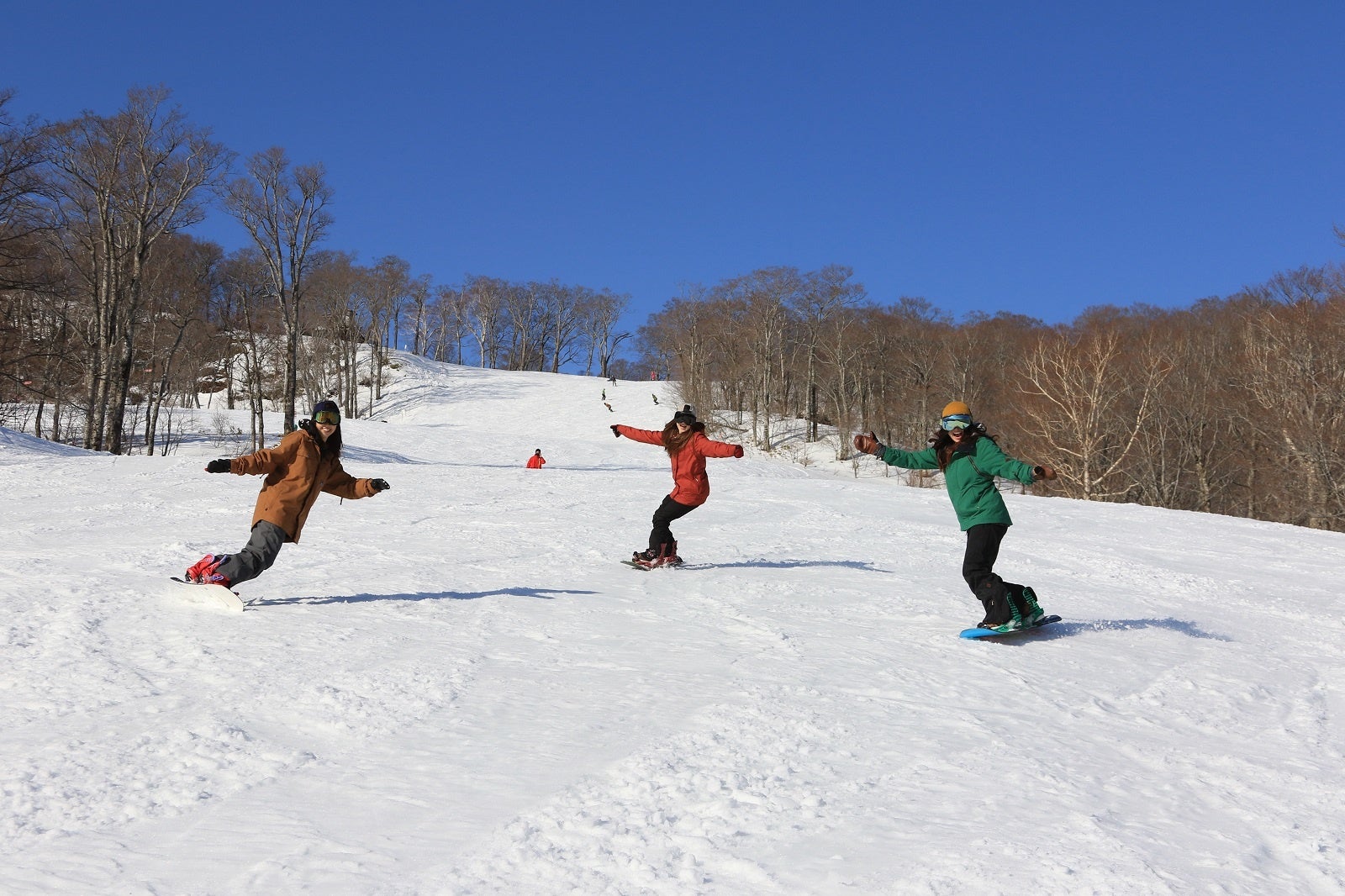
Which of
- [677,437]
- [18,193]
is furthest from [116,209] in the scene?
[677,437]

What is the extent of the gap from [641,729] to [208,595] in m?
3.86

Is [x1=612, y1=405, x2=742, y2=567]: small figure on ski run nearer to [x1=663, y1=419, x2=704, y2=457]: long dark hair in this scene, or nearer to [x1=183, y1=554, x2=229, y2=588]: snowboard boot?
[x1=663, y1=419, x2=704, y2=457]: long dark hair

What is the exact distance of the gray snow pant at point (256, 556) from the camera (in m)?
6.41

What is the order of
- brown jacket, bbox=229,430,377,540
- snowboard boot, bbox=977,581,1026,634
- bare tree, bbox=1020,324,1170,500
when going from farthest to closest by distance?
bare tree, bbox=1020,324,1170,500 < brown jacket, bbox=229,430,377,540 < snowboard boot, bbox=977,581,1026,634

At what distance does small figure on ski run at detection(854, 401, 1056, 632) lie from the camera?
654 centimetres

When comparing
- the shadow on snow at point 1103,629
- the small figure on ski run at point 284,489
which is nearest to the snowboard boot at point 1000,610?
the shadow on snow at point 1103,629

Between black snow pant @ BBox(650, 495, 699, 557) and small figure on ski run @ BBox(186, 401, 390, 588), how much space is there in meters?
3.47

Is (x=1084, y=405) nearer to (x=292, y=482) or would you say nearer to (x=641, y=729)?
(x=292, y=482)

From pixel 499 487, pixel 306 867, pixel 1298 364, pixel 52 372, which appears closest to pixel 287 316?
pixel 52 372

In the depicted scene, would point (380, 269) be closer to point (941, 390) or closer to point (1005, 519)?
point (941, 390)

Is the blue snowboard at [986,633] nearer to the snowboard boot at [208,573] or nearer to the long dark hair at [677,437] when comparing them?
the long dark hair at [677,437]

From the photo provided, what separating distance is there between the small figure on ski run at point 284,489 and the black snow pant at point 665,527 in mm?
3472

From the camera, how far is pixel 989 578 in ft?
21.7

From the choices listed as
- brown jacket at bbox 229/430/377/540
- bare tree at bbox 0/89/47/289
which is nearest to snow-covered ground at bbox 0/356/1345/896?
brown jacket at bbox 229/430/377/540
